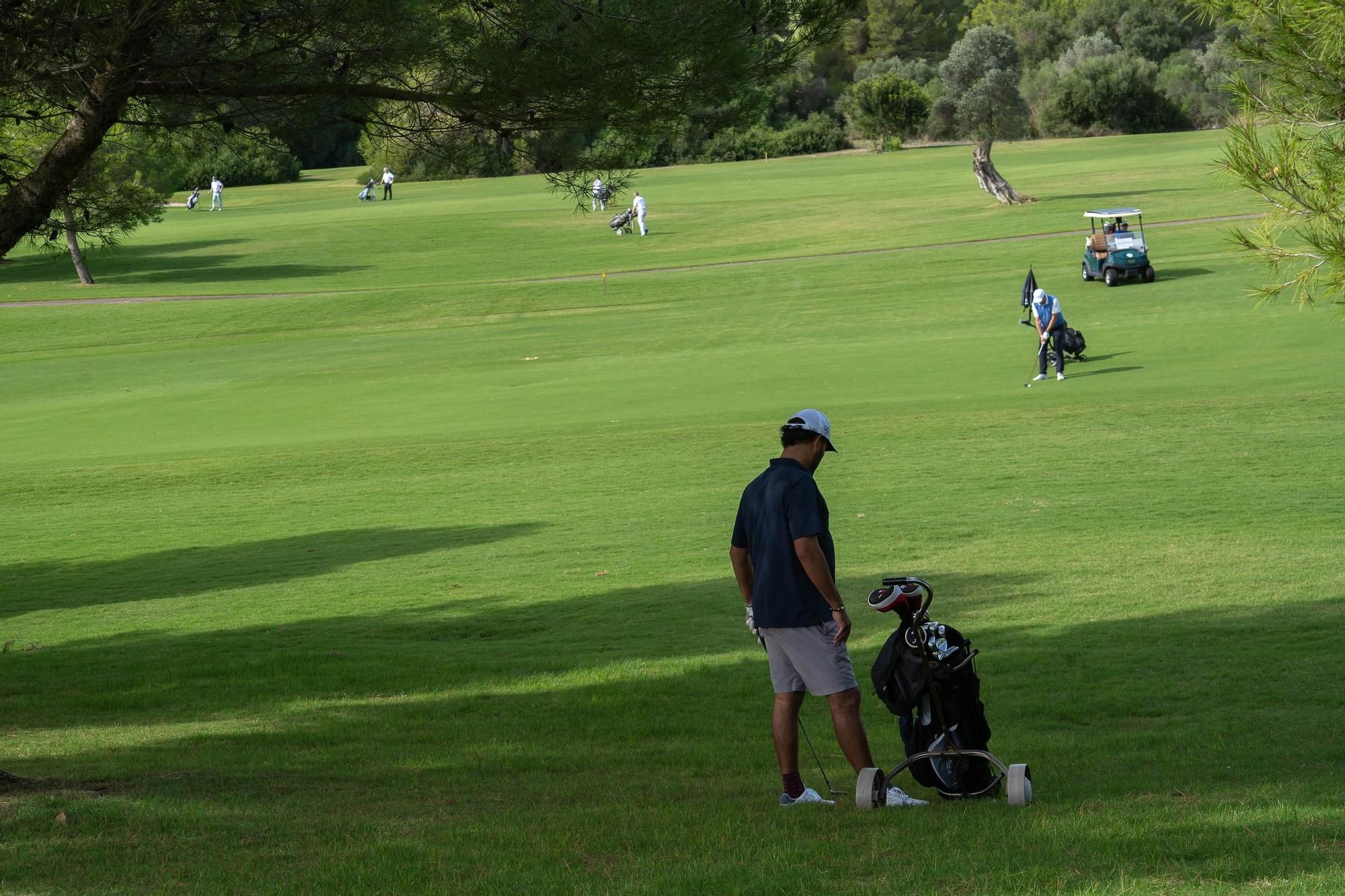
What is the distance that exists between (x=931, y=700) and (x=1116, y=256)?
3468 centimetres

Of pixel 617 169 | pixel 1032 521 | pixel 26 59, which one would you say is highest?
pixel 26 59

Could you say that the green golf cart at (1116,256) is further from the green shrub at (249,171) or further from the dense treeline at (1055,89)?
the green shrub at (249,171)

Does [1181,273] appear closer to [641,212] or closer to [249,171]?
[641,212]

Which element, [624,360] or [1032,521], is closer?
[1032,521]

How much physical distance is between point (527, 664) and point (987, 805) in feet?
17.3

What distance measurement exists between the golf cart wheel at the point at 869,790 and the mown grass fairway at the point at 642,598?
0.34 feet

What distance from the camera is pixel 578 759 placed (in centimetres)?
827

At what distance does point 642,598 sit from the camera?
13273 mm

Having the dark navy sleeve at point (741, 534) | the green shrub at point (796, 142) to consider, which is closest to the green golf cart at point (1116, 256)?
the dark navy sleeve at point (741, 534)

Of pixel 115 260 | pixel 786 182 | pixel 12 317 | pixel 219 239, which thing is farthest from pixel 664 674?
pixel 786 182

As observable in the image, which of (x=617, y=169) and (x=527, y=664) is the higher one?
(x=617, y=169)

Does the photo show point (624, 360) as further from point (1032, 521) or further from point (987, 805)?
point (987, 805)

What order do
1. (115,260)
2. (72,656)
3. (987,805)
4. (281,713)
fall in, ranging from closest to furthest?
(987,805) < (281,713) < (72,656) < (115,260)

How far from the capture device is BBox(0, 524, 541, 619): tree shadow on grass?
14.8 metres
